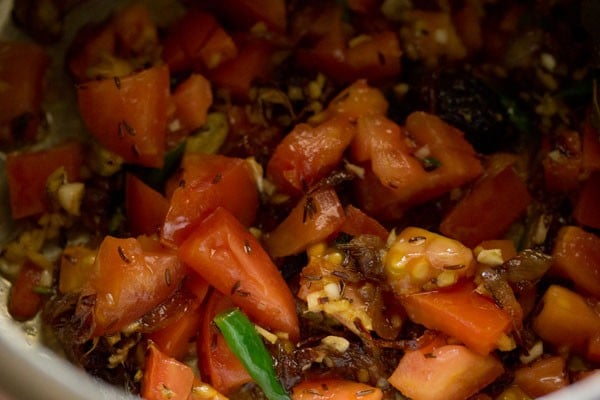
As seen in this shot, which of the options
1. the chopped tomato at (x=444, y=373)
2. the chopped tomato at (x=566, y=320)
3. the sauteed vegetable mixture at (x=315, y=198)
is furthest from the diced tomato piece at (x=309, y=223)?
the chopped tomato at (x=566, y=320)

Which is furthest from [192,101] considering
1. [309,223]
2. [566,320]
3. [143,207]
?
[566,320]

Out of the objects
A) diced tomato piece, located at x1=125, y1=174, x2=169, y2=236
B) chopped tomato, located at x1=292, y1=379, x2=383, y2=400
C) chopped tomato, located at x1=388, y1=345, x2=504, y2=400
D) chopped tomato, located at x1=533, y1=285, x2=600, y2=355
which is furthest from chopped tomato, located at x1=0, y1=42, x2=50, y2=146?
chopped tomato, located at x1=533, y1=285, x2=600, y2=355

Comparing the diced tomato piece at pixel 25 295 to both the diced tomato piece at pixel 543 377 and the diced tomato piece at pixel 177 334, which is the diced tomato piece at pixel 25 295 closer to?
the diced tomato piece at pixel 177 334

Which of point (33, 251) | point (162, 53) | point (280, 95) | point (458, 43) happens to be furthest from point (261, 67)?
point (33, 251)

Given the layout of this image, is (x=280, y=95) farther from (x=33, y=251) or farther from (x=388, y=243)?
(x=33, y=251)

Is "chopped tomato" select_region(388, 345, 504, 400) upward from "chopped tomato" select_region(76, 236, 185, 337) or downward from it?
downward

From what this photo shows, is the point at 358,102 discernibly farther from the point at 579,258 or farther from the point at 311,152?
the point at 579,258

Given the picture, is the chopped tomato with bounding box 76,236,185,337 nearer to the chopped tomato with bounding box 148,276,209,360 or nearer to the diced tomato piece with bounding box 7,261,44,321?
the chopped tomato with bounding box 148,276,209,360
